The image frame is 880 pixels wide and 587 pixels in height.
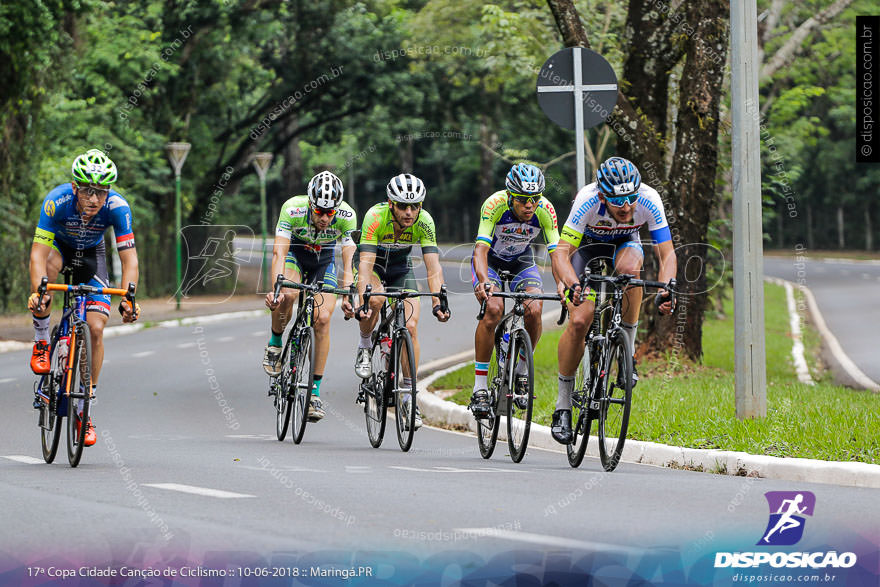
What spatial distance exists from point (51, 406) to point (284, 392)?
7.40 ft

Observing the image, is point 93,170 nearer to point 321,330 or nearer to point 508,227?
point 321,330

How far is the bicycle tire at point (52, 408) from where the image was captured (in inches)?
385

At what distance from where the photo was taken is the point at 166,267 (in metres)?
39.2

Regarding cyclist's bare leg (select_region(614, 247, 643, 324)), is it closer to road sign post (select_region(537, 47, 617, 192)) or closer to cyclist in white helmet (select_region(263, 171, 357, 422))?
cyclist in white helmet (select_region(263, 171, 357, 422))

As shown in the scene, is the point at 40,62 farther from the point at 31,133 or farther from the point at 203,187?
the point at 203,187

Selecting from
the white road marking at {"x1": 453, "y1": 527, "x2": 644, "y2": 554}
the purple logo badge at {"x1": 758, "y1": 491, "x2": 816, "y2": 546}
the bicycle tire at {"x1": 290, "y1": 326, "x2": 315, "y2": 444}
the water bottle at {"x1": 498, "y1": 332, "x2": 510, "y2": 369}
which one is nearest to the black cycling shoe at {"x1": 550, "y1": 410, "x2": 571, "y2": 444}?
the water bottle at {"x1": 498, "y1": 332, "x2": 510, "y2": 369}

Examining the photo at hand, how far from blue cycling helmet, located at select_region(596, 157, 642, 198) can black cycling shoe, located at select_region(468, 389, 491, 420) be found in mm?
1920

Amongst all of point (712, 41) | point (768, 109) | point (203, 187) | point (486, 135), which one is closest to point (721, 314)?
point (768, 109)

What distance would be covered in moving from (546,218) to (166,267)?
29.7 meters

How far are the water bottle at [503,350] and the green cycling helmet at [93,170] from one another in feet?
9.86

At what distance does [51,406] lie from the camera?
386 inches

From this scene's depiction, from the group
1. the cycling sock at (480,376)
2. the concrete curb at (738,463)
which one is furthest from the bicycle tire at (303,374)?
the concrete curb at (738,463)

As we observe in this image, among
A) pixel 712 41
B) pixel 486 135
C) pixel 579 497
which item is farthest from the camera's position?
pixel 486 135

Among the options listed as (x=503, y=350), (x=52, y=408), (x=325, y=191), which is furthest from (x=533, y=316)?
(x=52, y=408)
